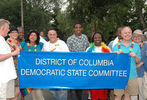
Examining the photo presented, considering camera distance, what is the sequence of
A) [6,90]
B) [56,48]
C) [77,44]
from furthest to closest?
[77,44], [56,48], [6,90]

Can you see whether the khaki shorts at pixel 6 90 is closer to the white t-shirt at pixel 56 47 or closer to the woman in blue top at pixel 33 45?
the woman in blue top at pixel 33 45

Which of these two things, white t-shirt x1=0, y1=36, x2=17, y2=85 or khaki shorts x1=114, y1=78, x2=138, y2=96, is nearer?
white t-shirt x1=0, y1=36, x2=17, y2=85

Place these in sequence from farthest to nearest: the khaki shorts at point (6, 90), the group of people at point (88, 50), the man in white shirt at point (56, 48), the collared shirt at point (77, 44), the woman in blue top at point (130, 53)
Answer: the collared shirt at point (77, 44) → the man in white shirt at point (56, 48) → the woman in blue top at point (130, 53) → the group of people at point (88, 50) → the khaki shorts at point (6, 90)

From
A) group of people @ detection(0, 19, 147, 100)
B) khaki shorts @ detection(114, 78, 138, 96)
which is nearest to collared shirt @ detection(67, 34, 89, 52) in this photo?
group of people @ detection(0, 19, 147, 100)

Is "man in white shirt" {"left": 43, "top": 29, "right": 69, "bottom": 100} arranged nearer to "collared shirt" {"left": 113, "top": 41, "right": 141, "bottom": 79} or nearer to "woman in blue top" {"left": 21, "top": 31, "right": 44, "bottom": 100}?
"woman in blue top" {"left": 21, "top": 31, "right": 44, "bottom": 100}

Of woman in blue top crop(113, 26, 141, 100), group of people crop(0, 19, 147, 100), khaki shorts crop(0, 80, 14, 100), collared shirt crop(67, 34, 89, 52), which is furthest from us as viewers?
collared shirt crop(67, 34, 89, 52)

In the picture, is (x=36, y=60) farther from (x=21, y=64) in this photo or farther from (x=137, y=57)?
(x=137, y=57)

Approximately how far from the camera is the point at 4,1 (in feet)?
101

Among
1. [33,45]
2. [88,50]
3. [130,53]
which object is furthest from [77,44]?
[130,53]

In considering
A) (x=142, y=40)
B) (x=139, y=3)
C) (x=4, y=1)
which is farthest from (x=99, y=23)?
(x=4, y=1)

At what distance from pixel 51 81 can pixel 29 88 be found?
598mm

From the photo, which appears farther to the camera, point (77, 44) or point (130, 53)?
point (77, 44)

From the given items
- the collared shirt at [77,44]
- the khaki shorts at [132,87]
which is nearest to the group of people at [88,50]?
the khaki shorts at [132,87]

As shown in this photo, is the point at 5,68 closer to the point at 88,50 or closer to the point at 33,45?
the point at 33,45
